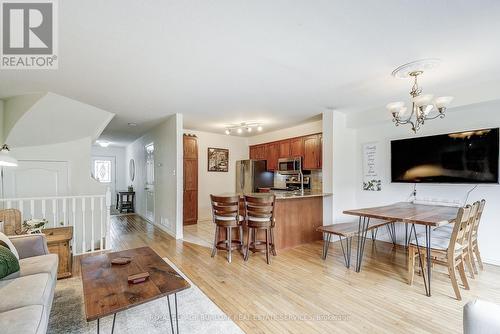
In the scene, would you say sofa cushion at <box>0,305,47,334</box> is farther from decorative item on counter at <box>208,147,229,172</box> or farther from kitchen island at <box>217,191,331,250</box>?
decorative item on counter at <box>208,147,229,172</box>

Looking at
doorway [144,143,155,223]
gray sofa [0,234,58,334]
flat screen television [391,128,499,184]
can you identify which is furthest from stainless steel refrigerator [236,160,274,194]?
gray sofa [0,234,58,334]

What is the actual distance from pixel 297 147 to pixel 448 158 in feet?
8.88

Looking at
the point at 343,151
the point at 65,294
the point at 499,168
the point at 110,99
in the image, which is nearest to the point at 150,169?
the point at 110,99

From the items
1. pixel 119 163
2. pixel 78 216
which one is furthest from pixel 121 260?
pixel 119 163

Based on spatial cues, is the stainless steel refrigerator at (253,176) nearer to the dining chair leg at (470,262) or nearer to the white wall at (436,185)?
the white wall at (436,185)

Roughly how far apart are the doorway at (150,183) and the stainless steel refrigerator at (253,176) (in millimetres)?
2326

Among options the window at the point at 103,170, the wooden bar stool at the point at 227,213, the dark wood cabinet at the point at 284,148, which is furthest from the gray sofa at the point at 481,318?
the window at the point at 103,170

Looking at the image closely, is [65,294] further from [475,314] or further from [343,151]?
[343,151]

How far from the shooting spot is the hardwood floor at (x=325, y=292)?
1.91 metres

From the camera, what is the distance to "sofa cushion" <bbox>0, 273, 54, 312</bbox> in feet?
4.66

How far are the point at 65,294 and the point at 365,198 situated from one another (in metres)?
4.71

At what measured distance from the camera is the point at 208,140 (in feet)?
21.2

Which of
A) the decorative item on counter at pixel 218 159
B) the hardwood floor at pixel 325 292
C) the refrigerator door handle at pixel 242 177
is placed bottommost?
the hardwood floor at pixel 325 292

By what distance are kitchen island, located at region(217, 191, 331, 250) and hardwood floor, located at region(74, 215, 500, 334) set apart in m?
0.29
